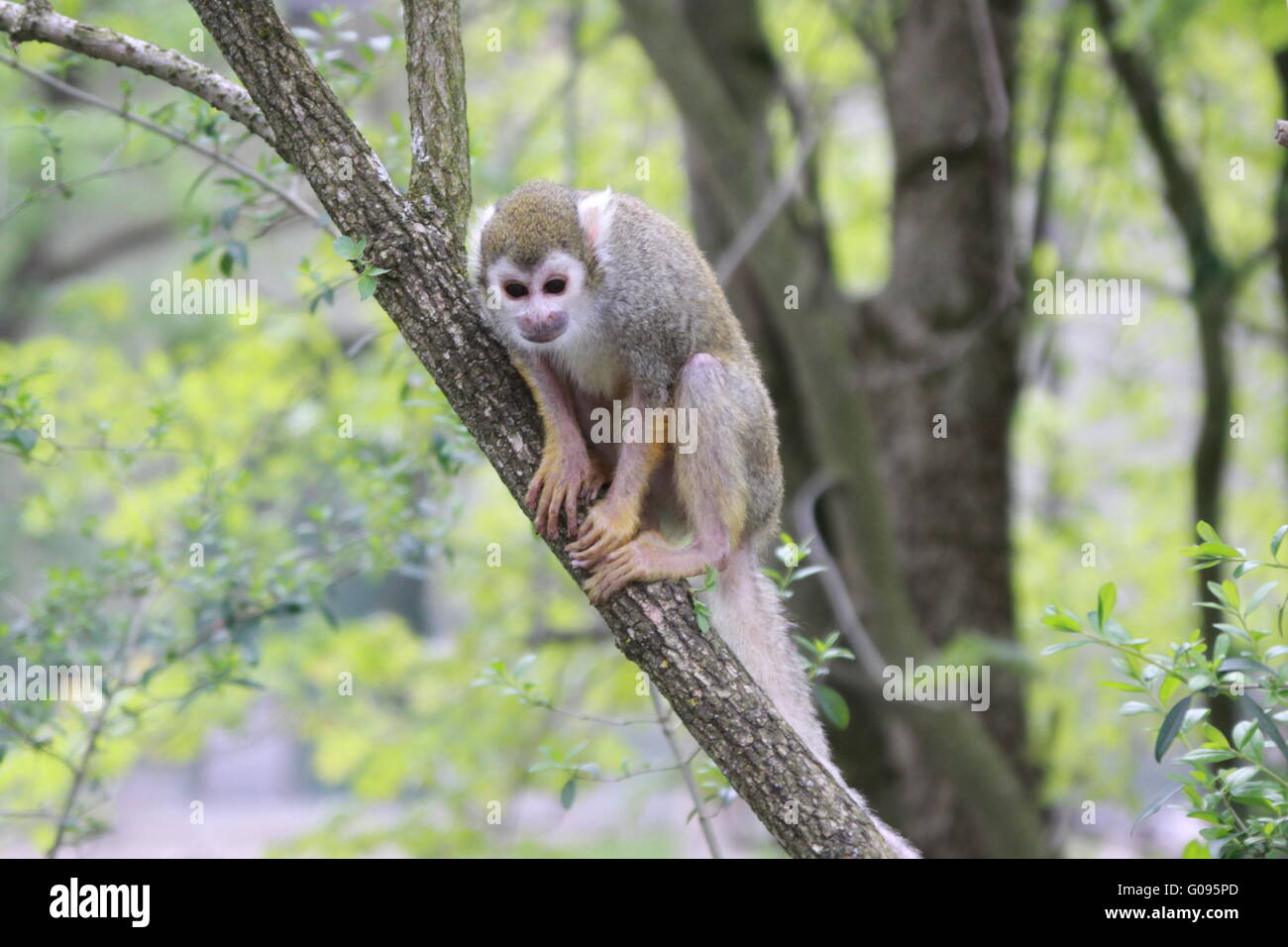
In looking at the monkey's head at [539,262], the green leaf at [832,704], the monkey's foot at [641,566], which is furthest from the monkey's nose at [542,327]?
the green leaf at [832,704]

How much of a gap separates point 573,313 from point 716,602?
1106mm

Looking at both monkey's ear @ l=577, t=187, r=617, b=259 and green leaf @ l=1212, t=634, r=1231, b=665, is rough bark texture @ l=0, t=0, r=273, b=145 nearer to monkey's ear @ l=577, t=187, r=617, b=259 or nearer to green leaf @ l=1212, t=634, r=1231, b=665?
monkey's ear @ l=577, t=187, r=617, b=259

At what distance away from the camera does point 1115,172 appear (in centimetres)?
1024

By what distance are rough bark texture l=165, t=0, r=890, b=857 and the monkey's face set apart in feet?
1.19

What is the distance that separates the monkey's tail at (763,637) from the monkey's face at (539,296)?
101 cm

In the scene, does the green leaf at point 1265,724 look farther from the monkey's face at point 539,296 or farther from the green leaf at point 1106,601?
the monkey's face at point 539,296

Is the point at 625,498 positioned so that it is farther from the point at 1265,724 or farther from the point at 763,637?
the point at 1265,724

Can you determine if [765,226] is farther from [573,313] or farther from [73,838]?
[73,838]

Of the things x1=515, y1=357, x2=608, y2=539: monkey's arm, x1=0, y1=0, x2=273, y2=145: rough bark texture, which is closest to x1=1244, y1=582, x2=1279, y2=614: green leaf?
x1=515, y1=357, x2=608, y2=539: monkey's arm

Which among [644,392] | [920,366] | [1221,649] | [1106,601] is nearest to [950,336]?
[920,366]

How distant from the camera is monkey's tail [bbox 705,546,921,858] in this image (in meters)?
4.06

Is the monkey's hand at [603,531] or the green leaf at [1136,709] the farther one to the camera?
the monkey's hand at [603,531]

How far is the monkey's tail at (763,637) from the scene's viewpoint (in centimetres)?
406

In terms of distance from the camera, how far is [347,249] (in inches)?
123
